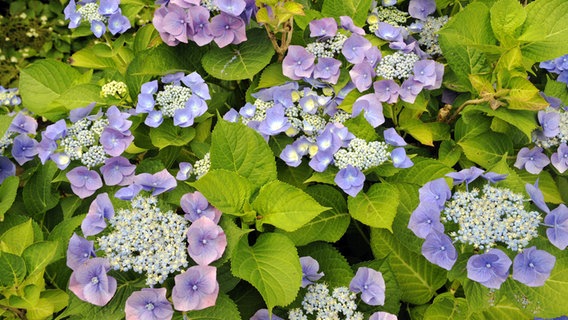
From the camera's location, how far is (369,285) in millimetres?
1181

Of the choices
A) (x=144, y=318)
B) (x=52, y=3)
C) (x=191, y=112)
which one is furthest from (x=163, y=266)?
(x=52, y=3)

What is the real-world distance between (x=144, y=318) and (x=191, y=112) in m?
0.51

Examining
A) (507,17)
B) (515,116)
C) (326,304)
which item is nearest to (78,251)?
(326,304)

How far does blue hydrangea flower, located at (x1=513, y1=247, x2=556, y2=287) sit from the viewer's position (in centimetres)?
103

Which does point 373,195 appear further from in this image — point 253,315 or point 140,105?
point 140,105

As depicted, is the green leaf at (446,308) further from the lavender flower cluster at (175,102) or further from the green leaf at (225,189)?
the lavender flower cluster at (175,102)

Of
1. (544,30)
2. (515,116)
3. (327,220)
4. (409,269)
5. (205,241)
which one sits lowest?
(409,269)

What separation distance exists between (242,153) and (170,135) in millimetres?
241

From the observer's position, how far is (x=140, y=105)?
132 cm

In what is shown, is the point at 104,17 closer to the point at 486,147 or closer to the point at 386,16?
the point at 386,16

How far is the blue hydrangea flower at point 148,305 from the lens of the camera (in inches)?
40.9

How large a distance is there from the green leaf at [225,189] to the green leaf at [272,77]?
1.13ft

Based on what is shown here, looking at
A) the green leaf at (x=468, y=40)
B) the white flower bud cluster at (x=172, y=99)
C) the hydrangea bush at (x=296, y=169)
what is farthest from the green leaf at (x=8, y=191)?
the green leaf at (x=468, y=40)

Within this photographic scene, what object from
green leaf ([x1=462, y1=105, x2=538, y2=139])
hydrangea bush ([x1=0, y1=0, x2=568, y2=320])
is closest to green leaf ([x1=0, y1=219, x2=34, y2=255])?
hydrangea bush ([x1=0, y1=0, x2=568, y2=320])
